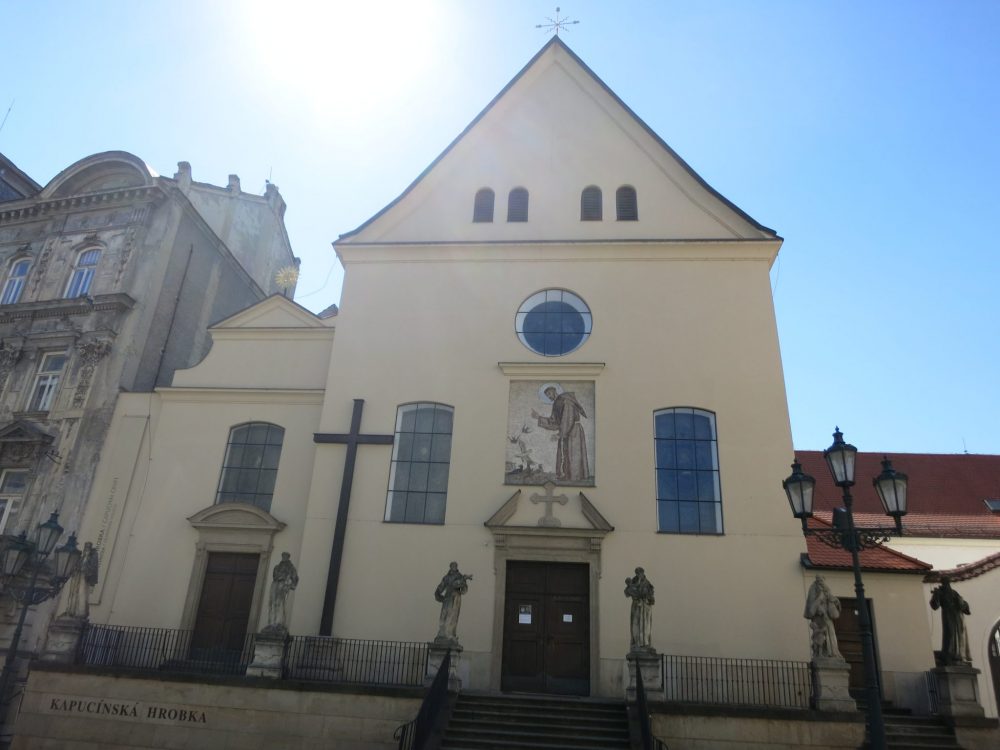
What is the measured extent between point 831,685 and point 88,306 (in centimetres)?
1953

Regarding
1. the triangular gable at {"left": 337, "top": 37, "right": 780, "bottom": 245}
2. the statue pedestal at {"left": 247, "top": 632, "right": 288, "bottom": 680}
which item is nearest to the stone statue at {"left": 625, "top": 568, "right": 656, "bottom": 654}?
the statue pedestal at {"left": 247, "top": 632, "right": 288, "bottom": 680}

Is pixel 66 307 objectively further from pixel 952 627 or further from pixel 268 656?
pixel 952 627

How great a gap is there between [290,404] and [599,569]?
8.56 meters

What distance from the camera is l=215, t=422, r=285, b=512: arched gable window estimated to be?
1697 centimetres

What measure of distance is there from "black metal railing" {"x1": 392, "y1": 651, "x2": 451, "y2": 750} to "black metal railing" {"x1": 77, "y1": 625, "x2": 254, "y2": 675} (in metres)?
4.22

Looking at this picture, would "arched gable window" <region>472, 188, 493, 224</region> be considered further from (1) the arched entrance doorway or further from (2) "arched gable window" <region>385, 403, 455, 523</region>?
(1) the arched entrance doorway

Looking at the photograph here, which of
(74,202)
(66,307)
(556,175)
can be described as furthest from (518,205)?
(74,202)

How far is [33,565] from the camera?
13.4 metres

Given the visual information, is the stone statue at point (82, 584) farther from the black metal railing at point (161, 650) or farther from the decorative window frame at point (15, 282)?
the decorative window frame at point (15, 282)

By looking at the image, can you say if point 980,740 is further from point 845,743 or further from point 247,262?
point 247,262

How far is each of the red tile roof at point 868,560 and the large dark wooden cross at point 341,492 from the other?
374 inches

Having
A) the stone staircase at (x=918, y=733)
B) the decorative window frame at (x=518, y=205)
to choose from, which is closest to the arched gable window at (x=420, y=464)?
the decorative window frame at (x=518, y=205)

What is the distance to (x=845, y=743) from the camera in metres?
11.0

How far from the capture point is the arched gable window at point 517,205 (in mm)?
18438
